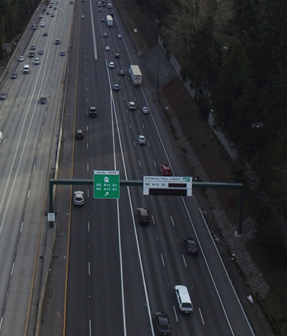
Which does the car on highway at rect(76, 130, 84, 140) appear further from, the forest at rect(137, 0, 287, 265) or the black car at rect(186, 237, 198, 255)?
the black car at rect(186, 237, 198, 255)

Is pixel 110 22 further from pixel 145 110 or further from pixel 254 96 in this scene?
pixel 254 96

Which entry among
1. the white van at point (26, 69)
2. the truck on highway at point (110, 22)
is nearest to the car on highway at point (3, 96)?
the white van at point (26, 69)

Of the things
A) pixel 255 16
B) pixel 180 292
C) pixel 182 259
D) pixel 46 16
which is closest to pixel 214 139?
pixel 255 16

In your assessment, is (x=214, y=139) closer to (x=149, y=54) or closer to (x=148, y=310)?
(x=148, y=310)

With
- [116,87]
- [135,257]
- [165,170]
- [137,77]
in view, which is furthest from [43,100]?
[135,257]

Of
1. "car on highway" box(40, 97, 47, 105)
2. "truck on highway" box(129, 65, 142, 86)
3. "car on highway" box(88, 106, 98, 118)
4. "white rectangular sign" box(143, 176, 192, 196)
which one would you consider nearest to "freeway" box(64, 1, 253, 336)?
"car on highway" box(88, 106, 98, 118)
